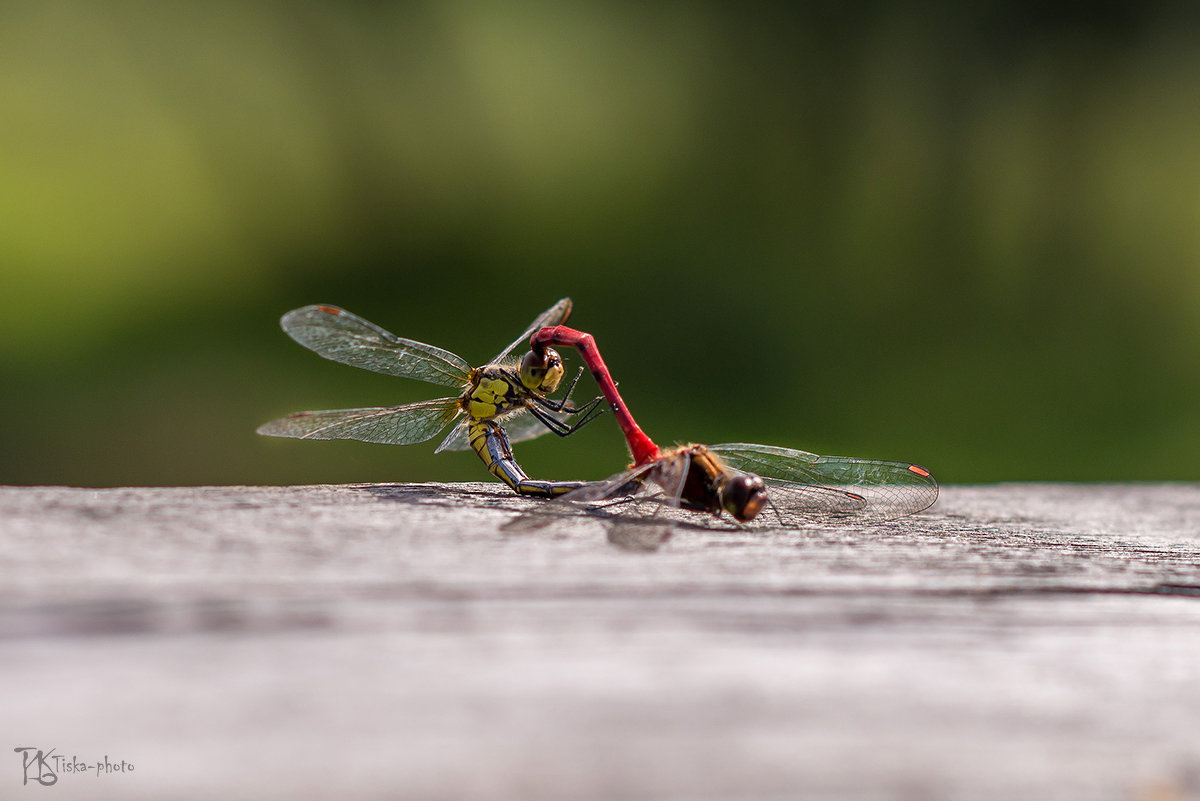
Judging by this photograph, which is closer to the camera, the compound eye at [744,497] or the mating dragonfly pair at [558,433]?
→ the compound eye at [744,497]

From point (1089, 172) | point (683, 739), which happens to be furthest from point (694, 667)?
point (1089, 172)

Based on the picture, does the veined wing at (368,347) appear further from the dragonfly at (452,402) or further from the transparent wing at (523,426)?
the transparent wing at (523,426)

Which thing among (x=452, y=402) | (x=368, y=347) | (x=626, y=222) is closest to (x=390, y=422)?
(x=452, y=402)

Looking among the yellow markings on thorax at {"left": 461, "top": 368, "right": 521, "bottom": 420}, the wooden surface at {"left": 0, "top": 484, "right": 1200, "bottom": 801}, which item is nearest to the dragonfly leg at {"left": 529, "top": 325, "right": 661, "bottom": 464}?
the yellow markings on thorax at {"left": 461, "top": 368, "right": 521, "bottom": 420}

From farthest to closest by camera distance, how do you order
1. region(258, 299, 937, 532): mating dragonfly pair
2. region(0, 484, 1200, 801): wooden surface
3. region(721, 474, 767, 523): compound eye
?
region(258, 299, 937, 532): mating dragonfly pair → region(721, 474, 767, 523): compound eye → region(0, 484, 1200, 801): wooden surface

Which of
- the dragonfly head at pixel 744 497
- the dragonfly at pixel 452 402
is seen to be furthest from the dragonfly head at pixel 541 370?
the dragonfly head at pixel 744 497

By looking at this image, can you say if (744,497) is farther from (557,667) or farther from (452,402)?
(452,402)

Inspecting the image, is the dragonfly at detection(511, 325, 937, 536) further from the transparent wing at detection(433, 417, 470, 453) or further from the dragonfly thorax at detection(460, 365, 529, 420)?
the transparent wing at detection(433, 417, 470, 453)
